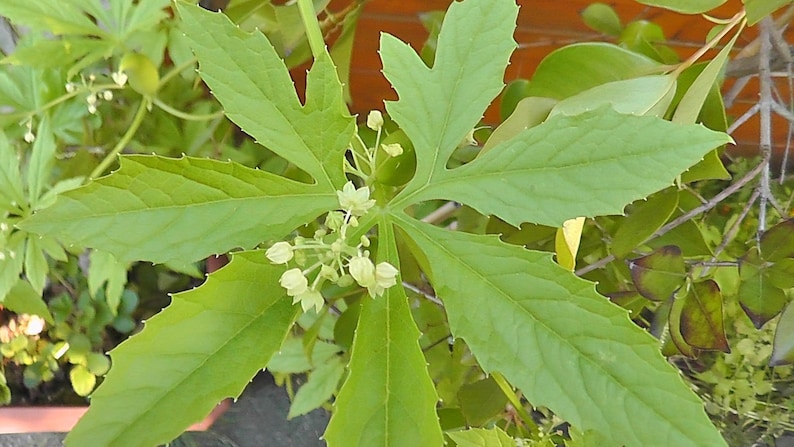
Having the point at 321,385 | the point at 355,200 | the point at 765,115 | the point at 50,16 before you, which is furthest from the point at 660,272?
the point at 50,16

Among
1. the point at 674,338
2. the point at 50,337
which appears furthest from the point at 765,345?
the point at 50,337

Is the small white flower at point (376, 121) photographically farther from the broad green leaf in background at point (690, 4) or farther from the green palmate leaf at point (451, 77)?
the broad green leaf in background at point (690, 4)

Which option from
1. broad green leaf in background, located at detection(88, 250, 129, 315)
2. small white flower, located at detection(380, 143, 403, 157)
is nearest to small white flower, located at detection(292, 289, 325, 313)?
small white flower, located at detection(380, 143, 403, 157)

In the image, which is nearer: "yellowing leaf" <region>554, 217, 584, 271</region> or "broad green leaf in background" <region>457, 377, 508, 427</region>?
"yellowing leaf" <region>554, 217, 584, 271</region>

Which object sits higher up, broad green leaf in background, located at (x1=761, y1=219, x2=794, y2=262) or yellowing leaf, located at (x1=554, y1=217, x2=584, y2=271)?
broad green leaf in background, located at (x1=761, y1=219, x2=794, y2=262)

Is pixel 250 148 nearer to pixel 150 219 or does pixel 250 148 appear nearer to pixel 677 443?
pixel 150 219

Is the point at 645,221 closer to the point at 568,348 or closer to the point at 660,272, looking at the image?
the point at 660,272

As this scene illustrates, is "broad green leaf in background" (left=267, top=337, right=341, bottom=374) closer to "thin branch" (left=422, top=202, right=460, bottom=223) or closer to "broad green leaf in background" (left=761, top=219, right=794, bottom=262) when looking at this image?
"thin branch" (left=422, top=202, right=460, bottom=223)

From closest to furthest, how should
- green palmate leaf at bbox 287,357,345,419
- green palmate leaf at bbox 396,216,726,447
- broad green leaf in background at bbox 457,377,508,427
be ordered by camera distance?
green palmate leaf at bbox 396,216,726,447
broad green leaf in background at bbox 457,377,508,427
green palmate leaf at bbox 287,357,345,419
